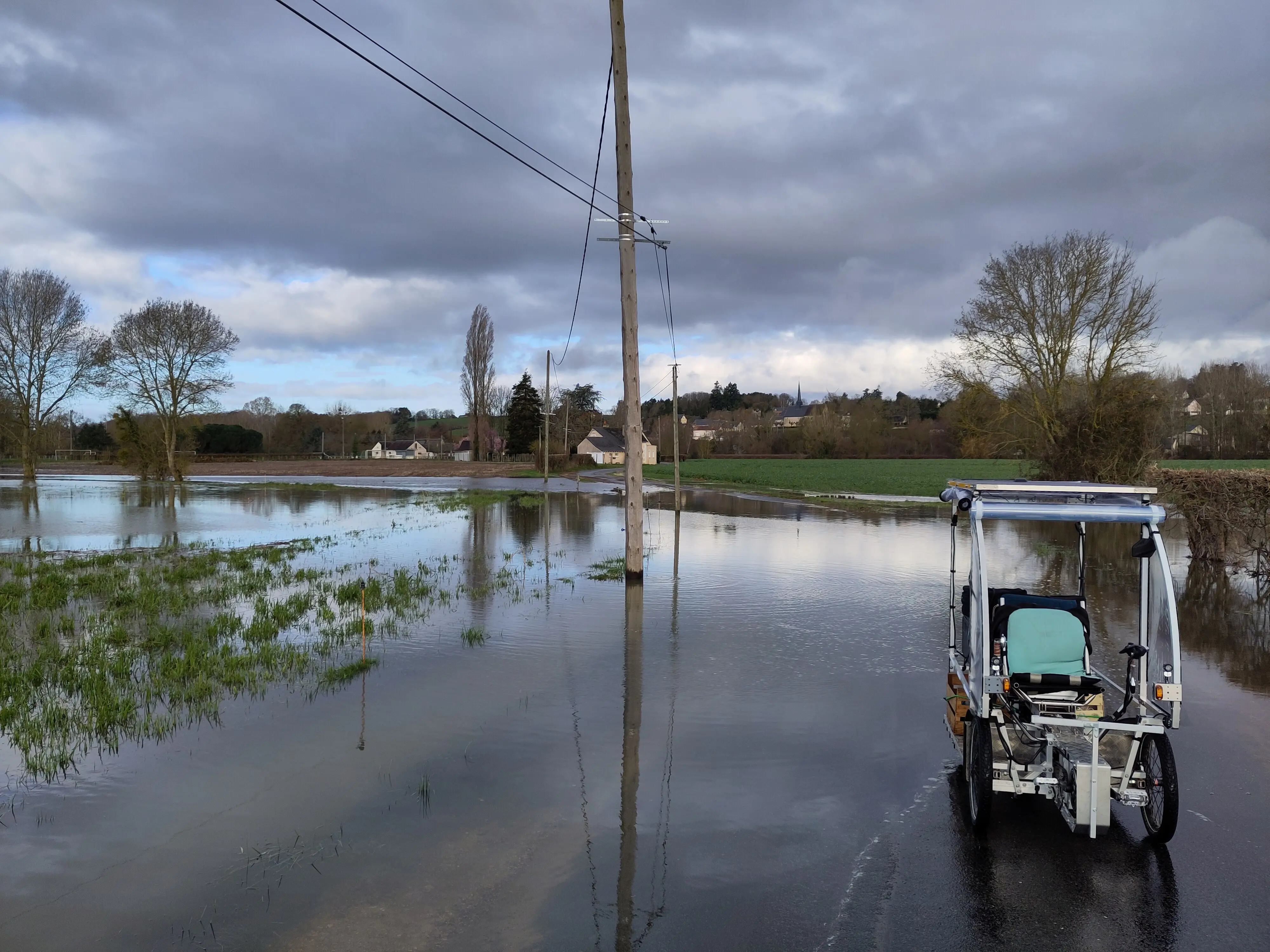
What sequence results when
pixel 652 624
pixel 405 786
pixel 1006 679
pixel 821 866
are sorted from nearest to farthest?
pixel 821 866
pixel 1006 679
pixel 405 786
pixel 652 624

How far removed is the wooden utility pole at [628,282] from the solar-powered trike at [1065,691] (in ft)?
28.2

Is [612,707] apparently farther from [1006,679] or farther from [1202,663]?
[1202,663]

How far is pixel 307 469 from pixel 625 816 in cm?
8363

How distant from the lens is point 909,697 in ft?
27.7

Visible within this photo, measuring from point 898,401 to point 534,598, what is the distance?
138368 millimetres

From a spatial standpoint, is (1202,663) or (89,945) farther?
(1202,663)

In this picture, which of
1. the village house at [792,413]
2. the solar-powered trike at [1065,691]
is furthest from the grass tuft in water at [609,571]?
the village house at [792,413]

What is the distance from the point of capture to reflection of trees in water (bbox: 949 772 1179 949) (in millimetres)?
4324

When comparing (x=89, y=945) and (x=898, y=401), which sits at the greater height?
(x=898, y=401)

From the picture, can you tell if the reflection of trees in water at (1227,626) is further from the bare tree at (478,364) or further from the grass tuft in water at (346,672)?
the bare tree at (478,364)

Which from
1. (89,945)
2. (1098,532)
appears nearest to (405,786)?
(89,945)

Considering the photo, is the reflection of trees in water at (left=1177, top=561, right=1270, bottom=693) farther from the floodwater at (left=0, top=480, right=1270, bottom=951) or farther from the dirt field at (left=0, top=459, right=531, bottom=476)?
the dirt field at (left=0, top=459, right=531, bottom=476)

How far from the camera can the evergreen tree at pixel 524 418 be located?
95.7m

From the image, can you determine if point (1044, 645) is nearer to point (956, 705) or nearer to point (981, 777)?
point (956, 705)
